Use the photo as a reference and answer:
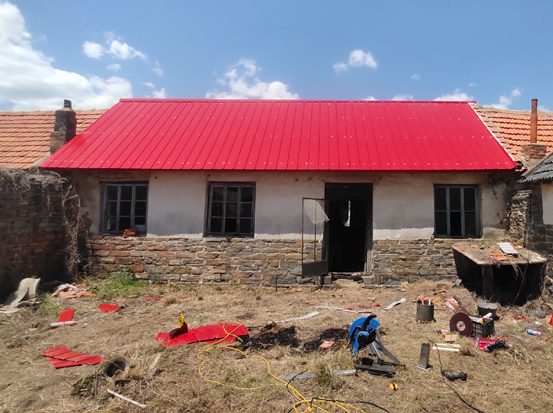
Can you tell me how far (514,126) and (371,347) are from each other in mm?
9087

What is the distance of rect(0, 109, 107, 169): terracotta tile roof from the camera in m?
9.72

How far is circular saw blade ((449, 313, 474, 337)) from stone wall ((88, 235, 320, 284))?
3.73 m

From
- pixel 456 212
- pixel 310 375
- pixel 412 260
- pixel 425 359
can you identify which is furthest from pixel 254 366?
pixel 456 212

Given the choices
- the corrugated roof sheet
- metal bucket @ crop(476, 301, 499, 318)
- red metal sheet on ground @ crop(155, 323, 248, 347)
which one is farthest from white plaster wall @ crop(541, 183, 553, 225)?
red metal sheet on ground @ crop(155, 323, 248, 347)

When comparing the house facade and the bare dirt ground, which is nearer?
the bare dirt ground

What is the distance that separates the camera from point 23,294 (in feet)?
23.5

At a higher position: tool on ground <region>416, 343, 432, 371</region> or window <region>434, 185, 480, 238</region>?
window <region>434, 185, 480, 238</region>

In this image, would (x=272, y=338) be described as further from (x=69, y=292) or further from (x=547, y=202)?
(x=547, y=202)

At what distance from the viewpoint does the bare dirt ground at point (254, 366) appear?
3646mm

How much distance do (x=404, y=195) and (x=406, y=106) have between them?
414cm

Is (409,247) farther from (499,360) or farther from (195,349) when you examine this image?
(195,349)

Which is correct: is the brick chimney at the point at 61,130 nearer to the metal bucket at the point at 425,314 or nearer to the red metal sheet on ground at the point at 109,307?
the red metal sheet on ground at the point at 109,307

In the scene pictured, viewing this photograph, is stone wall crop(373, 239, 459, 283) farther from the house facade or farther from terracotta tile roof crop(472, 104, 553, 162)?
terracotta tile roof crop(472, 104, 553, 162)

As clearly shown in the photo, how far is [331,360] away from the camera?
14.7 ft
